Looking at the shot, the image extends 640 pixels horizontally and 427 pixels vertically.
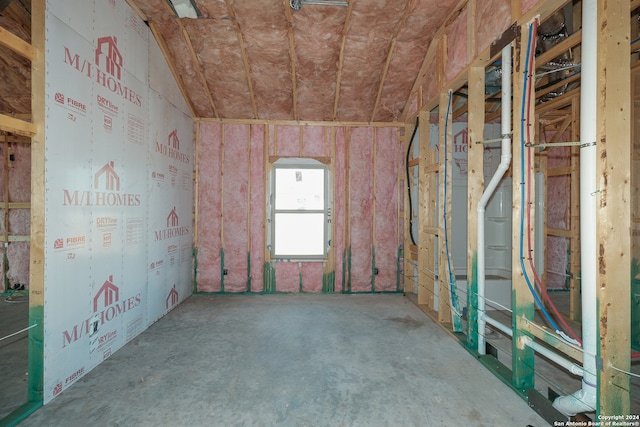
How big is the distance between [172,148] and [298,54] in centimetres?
245

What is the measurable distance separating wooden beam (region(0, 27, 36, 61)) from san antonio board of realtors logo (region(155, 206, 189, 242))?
250 centimetres

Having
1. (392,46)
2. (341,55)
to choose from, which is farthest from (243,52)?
(392,46)

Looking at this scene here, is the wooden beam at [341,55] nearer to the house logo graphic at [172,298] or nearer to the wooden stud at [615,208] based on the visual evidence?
the wooden stud at [615,208]

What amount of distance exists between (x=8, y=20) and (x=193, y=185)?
122 inches

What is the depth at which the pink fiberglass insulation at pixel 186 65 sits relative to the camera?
436cm

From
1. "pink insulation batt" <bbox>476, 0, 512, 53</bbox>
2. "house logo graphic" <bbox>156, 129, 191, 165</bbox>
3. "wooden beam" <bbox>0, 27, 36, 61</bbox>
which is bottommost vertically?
"house logo graphic" <bbox>156, 129, 191, 165</bbox>

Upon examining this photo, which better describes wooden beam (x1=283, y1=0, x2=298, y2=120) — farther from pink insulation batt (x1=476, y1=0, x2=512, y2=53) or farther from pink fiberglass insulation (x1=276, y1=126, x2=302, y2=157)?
pink insulation batt (x1=476, y1=0, x2=512, y2=53)

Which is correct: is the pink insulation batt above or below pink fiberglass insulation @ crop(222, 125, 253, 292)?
above

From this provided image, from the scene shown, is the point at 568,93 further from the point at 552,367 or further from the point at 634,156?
the point at 552,367

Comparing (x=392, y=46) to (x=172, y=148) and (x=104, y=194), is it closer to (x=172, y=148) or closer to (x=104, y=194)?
(x=172, y=148)

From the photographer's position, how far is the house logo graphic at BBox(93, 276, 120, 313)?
10.4 feet

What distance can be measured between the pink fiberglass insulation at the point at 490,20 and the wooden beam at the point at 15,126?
165 inches

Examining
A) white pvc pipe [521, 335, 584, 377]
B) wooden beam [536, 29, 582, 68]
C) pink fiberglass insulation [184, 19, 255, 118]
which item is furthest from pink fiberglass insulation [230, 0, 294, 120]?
white pvc pipe [521, 335, 584, 377]

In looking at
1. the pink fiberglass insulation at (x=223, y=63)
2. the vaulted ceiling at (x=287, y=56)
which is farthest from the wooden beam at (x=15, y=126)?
the pink fiberglass insulation at (x=223, y=63)
